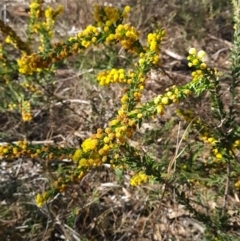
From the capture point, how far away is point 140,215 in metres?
3.56

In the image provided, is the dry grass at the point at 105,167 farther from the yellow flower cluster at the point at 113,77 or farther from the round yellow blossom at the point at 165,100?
the round yellow blossom at the point at 165,100

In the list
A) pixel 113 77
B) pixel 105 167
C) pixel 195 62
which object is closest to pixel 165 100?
Answer: pixel 195 62

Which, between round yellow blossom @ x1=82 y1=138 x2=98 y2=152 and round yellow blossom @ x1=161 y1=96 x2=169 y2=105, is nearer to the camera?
round yellow blossom @ x1=82 y1=138 x2=98 y2=152

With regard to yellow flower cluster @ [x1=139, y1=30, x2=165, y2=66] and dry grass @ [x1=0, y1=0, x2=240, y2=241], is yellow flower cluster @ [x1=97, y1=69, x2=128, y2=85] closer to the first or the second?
yellow flower cluster @ [x1=139, y1=30, x2=165, y2=66]

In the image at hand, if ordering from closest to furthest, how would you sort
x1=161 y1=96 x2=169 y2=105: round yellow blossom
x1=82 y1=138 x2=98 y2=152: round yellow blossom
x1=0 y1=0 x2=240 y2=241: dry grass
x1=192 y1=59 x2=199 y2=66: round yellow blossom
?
x1=82 y1=138 x2=98 y2=152: round yellow blossom
x1=161 y1=96 x2=169 y2=105: round yellow blossom
x1=192 y1=59 x2=199 y2=66: round yellow blossom
x1=0 y1=0 x2=240 y2=241: dry grass

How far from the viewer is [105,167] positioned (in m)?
3.81

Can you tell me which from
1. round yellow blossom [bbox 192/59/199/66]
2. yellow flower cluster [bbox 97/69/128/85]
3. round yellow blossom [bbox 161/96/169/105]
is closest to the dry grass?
yellow flower cluster [bbox 97/69/128/85]

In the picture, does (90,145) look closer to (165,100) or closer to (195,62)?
(165,100)

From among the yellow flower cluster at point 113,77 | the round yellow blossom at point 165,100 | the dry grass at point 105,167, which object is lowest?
the dry grass at point 105,167

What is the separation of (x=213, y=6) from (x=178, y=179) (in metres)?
2.86

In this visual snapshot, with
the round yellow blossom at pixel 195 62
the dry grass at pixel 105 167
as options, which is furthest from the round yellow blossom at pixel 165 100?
the dry grass at pixel 105 167

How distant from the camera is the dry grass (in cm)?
340

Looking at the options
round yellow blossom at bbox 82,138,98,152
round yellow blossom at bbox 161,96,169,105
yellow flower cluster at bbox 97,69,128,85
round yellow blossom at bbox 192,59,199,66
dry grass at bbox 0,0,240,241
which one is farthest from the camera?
dry grass at bbox 0,0,240,241

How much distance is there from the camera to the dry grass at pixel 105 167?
3404 mm
